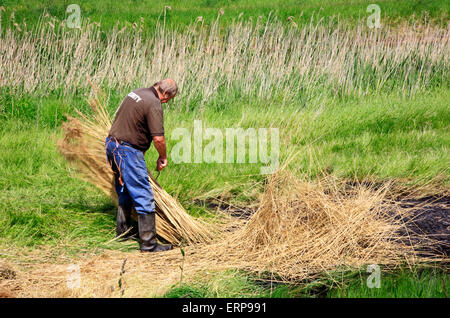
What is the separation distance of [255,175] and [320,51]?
13.1 ft

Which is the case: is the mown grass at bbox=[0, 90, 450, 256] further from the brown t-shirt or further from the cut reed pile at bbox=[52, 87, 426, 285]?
the brown t-shirt

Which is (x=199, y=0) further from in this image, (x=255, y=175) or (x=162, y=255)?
(x=162, y=255)

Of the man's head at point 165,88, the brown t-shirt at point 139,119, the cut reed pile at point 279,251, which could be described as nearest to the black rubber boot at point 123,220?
the cut reed pile at point 279,251

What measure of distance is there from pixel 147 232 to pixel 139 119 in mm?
1003

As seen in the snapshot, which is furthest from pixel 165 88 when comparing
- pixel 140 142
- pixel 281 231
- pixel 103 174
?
pixel 281 231

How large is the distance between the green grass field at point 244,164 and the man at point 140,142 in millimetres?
377

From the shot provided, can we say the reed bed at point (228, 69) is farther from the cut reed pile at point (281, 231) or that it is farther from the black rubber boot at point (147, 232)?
the black rubber boot at point (147, 232)

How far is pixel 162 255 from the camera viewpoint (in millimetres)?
4805

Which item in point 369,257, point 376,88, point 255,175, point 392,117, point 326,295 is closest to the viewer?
point 326,295

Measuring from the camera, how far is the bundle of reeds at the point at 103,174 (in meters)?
5.00

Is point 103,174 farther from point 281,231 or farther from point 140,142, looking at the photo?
point 281,231

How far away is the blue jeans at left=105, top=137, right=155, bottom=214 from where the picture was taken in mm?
4750
